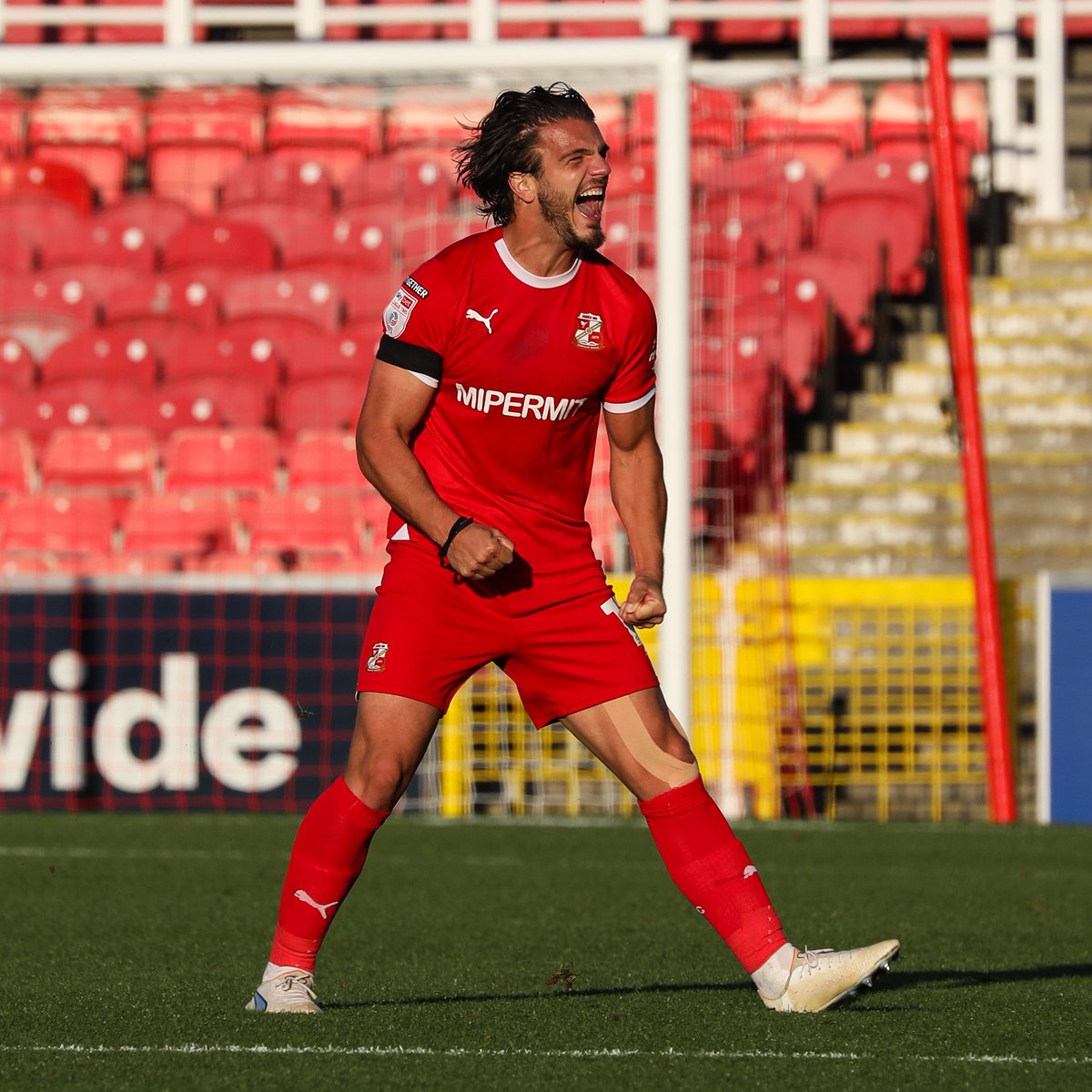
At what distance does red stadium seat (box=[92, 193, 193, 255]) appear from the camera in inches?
567

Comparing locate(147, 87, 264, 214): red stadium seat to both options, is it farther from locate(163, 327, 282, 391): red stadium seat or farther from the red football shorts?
the red football shorts

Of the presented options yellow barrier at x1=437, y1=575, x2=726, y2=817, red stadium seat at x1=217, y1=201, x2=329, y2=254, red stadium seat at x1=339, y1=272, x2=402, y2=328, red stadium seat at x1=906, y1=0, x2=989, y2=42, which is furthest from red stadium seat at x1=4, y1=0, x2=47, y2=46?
→ yellow barrier at x1=437, y1=575, x2=726, y2=817

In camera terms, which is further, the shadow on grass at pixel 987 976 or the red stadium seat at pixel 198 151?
the red stadium seat at pixel 198 151

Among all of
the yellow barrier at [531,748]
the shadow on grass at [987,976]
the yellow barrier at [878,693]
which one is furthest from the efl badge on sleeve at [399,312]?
the yellow barrier at [878,693]

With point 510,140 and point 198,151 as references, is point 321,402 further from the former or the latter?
point 510,140

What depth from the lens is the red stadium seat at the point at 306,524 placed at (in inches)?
456

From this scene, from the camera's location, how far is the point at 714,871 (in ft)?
14.7

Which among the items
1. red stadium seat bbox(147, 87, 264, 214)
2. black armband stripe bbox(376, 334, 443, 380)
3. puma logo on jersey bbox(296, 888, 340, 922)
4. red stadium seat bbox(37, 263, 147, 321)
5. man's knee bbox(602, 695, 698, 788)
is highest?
red stadium seat bbox(147, 87, 264, 214)

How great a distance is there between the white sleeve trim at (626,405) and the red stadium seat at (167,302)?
9.49 metres

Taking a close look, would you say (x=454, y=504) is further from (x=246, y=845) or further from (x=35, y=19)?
(x=35, y=19)

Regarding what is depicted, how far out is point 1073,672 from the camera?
31.8ft

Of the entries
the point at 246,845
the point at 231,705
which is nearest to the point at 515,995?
the point at 246,845

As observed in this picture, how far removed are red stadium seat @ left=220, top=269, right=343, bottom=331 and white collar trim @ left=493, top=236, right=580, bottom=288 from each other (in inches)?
367

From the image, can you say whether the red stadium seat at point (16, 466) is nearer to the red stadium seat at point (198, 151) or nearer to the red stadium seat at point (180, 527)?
the red stadium seat at point (180, 527)
